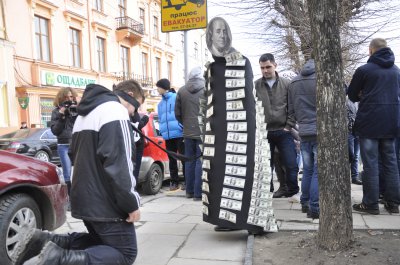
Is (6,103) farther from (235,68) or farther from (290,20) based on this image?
(235,68)

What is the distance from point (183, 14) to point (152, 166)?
2873 mm

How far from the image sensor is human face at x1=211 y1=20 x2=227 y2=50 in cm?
400

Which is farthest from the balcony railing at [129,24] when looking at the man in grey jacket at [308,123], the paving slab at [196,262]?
the paving slab at [196,262]

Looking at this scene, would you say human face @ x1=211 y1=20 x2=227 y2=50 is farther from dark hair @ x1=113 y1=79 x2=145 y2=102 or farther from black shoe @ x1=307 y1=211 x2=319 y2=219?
black shoe @ x1=307 y1=211 x2=319 y2=219

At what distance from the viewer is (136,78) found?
31.3 m

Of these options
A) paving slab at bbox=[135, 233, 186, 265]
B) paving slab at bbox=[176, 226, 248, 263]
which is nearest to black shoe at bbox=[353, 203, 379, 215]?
paving slab at bbox=[176, 226, 248, 263]

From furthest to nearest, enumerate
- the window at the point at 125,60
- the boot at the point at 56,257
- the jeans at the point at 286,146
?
the window at the point at 125,60 → the jeans at the point at 286,146 → the boot at the point at 56,257

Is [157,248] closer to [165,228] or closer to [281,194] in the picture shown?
[165,228]

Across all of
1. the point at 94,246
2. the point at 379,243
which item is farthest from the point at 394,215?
the point at 94,246

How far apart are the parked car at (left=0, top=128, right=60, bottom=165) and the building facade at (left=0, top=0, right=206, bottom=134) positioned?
21.2 feet

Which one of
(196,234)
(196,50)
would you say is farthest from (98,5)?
(196,234)

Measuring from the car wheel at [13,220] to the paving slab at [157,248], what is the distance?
1.05 metres

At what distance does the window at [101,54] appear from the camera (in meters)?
26.0

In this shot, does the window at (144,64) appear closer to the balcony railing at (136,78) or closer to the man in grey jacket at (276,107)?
the balcony railing at (136,78)
